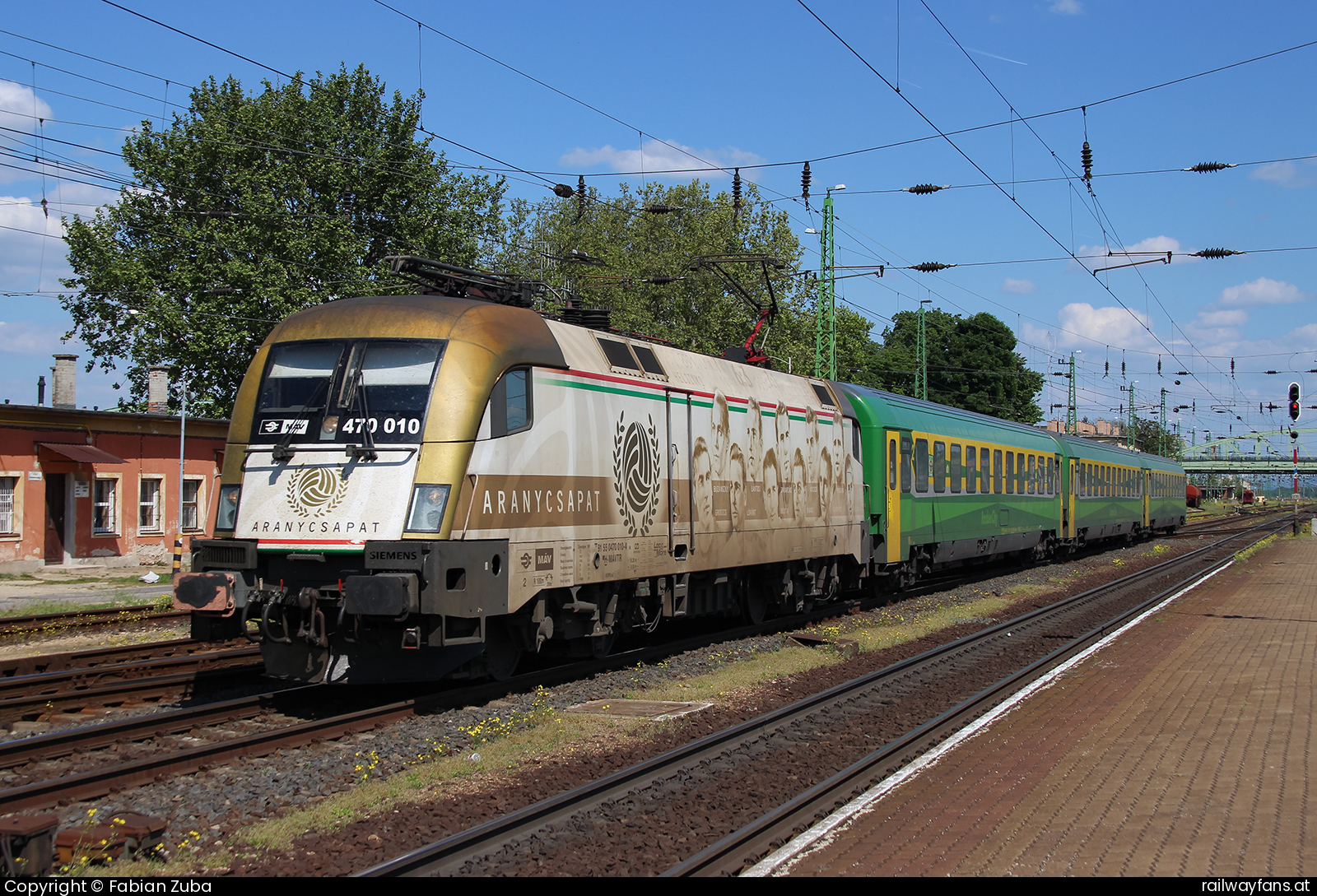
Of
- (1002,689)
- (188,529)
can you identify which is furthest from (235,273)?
(1002,689)

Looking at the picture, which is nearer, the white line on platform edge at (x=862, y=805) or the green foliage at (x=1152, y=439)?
the white line on platform edge at (x=862, y=805)

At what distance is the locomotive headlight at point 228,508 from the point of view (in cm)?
995

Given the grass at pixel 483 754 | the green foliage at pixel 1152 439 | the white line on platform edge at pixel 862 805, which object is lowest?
the white line on platform edge at pixel 862 805

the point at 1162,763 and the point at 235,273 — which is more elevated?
the point at 235,273

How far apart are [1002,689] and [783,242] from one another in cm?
4077

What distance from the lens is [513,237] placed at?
61219mm

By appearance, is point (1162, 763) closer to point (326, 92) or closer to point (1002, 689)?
point (1002, 689)

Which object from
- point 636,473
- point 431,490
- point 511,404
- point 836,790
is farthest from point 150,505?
point 836,790

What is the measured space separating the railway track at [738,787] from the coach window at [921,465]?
24.8 ft

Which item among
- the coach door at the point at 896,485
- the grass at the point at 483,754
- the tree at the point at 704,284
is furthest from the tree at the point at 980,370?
the grass at the point at 483,754

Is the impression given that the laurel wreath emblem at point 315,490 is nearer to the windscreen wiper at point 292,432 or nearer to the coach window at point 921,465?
the windscreen wiper at point 292,432

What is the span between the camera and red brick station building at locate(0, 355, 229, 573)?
26.2 meters

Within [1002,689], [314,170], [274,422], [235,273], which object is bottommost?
[1002,689]

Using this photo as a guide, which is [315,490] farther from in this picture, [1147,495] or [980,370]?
[980,370]
